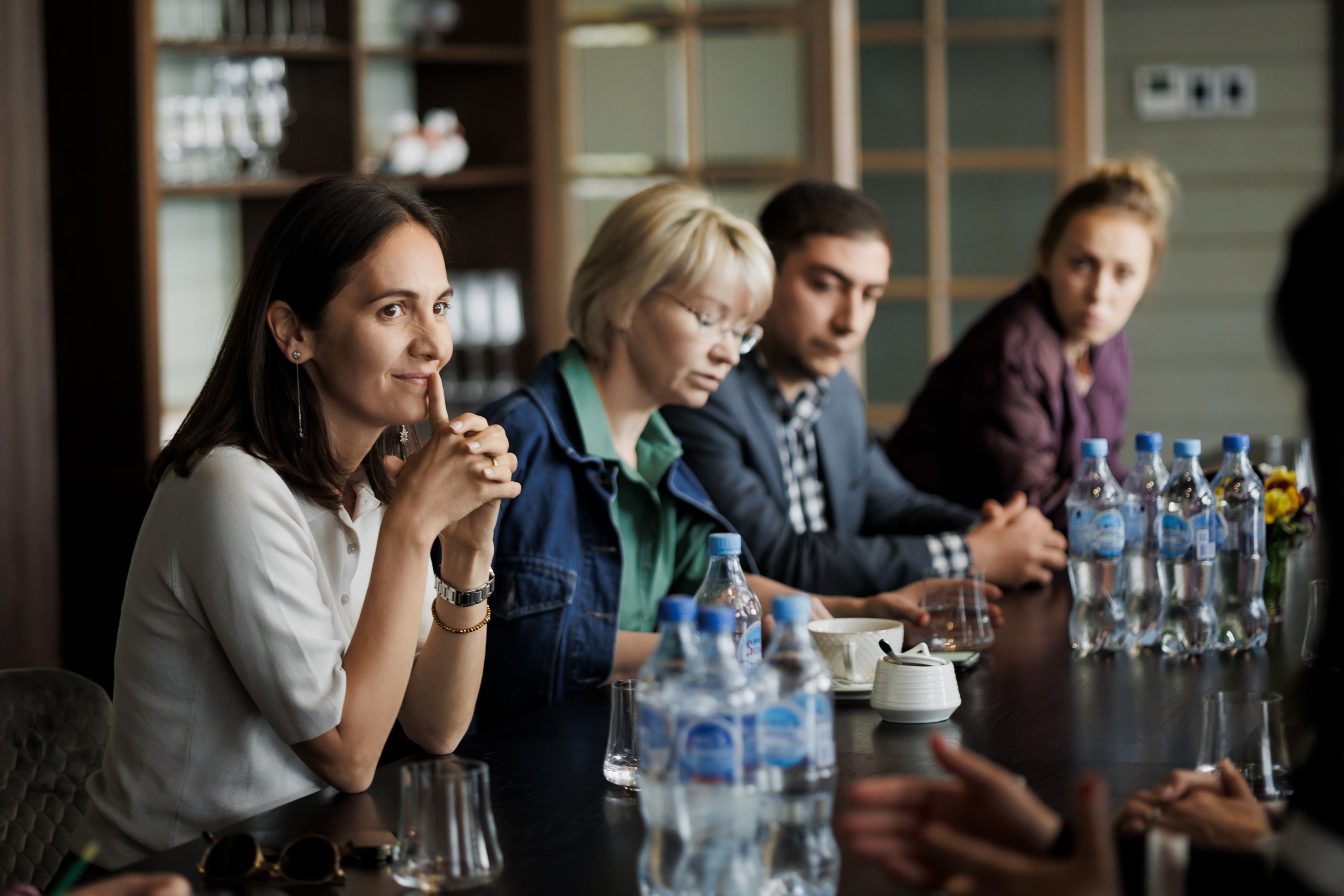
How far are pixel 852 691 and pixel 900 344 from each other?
316 centimetres

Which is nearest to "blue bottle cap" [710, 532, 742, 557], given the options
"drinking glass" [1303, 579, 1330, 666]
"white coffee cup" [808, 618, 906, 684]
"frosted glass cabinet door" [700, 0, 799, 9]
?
"white coffee cup" [808, 618, 906, 684]

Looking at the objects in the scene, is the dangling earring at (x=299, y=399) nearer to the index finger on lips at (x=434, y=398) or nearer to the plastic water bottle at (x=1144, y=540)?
the index finger on lips at (x=434, y=398)

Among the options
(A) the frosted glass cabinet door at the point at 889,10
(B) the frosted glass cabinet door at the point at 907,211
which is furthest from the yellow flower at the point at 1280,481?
(A) the frosted glass cabinet door at the point at 889,10

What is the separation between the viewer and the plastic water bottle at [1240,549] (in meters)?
1.96

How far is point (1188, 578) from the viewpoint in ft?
6.23

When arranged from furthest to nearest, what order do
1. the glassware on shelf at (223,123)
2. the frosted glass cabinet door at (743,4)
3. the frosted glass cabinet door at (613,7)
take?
1. the frosted glass cabinet door at (613,7)
2. the frosted glass cabinet door at (743,4)
3. the glassware on shelf at (223,123)

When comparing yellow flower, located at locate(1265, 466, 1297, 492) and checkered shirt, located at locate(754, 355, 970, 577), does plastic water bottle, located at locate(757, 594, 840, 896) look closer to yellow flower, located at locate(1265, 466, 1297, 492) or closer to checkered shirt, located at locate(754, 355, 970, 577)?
yellow flower, located at locate(1265, 466, 1297, 492)

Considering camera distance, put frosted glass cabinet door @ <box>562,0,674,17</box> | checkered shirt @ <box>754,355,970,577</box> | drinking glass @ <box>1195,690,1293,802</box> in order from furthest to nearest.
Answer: frosted glass cabinet door @ <box>562,0,674,17</box>
checkered shirt @ <box>754,355,970,577</box>
drinking glass @ <box>1195,690,1293,802</box>

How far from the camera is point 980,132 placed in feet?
15.3

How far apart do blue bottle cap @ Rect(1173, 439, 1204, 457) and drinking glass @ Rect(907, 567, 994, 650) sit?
0.33 meters

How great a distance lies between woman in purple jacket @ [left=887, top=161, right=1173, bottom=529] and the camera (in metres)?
3.08

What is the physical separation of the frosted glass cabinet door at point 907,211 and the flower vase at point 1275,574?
2.66 metres

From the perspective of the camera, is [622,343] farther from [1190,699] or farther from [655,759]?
[655,759]

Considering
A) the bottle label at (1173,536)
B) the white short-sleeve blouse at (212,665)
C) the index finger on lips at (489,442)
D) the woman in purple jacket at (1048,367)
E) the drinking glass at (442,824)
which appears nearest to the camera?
the drinking glass at (442,824)
